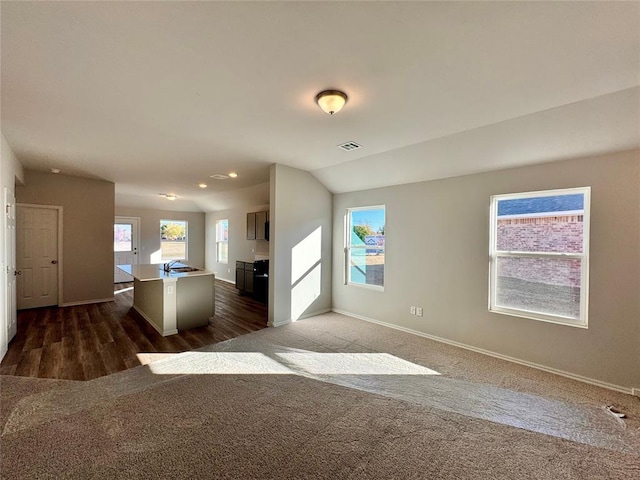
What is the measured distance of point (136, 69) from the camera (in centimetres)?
194

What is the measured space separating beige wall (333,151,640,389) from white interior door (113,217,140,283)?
6.64 metres

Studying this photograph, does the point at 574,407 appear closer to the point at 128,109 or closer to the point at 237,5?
the point at 237,5

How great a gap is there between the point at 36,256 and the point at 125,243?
3067mm

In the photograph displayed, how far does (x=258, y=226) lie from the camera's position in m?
7.19

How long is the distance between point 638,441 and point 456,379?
4.11ft

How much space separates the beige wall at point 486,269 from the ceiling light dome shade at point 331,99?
2374mm

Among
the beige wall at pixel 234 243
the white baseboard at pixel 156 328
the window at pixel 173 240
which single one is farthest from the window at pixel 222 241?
the white baseboard at pixel 156 328

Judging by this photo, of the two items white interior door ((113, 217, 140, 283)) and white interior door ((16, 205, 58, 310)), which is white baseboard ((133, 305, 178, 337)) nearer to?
white interior door ((16, 205, 58, 310))

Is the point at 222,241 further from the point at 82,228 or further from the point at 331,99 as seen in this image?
the point at 331,99

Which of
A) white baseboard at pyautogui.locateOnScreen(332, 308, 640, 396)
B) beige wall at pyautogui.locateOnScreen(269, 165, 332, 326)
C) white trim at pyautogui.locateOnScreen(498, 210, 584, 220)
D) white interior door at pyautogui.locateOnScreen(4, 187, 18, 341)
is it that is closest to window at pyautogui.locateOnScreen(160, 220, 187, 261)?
white interior door at pyautogui.locateOnScreen(4, 187, 18, 341)

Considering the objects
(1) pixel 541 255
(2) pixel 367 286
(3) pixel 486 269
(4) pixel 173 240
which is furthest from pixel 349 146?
(4) pixel 173 240

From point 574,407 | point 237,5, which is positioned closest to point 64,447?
point 237,5

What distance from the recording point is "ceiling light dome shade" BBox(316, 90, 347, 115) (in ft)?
7.22

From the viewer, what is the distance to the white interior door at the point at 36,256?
5.05 metres
